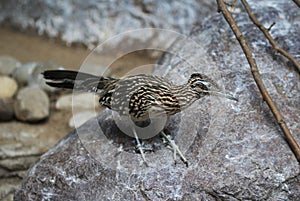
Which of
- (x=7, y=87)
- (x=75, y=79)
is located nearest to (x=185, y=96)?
(x=75, y=79)

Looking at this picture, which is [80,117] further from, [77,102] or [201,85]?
[201,85]

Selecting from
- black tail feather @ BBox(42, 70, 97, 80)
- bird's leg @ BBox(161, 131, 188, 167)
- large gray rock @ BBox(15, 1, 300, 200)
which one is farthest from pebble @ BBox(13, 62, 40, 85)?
bird's leg @ BBox(161, 131, 188, 167)

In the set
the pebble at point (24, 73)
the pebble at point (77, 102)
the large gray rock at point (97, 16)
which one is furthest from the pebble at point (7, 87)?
the large gray rock at point (97, 16)

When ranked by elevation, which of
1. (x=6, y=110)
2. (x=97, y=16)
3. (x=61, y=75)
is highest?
(x=61, y=75)

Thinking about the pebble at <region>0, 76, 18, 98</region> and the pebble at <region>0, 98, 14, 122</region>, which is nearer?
the pebble at <region>0, 98, 14, 122</region>

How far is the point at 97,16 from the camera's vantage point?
6191 mm

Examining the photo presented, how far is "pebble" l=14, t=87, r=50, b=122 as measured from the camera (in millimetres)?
4879

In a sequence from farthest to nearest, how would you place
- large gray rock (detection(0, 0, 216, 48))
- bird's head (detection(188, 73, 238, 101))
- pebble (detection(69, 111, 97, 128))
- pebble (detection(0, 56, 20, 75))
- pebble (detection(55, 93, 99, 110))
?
large gray rock (detection(0, 0, 216, 48))
pebble (detection(0, 56, 20, 75))
pebble (detection(55, 93, 99, 110))
pebble (detection(69, 111, 97, 128))
bird's head (detection(188, 73, 238, 101))

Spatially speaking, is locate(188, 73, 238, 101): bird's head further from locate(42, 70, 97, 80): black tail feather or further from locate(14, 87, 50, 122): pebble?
locate(14, 87, 50, 122): pebble

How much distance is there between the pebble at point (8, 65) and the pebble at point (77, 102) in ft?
2.22

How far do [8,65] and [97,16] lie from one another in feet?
3.85

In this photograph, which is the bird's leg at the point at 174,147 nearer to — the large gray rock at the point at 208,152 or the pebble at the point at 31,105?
the large gray rock at the point at 208,152

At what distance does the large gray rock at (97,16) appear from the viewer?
5.95 meters

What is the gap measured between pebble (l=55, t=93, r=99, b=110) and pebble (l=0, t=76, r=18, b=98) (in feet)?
1.47
